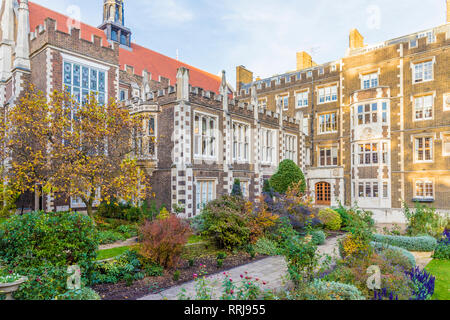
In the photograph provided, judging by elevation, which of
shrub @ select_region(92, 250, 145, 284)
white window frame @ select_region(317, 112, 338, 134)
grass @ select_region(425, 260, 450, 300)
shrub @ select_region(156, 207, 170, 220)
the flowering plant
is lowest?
grass @ select_region(425, 260, 450, 300)

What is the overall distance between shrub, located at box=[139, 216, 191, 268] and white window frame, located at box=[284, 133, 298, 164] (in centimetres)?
1810

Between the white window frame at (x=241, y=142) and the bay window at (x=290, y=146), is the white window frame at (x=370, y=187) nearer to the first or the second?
the bay window at (x=290, y=146)

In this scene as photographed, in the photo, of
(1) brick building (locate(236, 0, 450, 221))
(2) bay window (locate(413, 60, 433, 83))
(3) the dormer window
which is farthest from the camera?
(3) the dormer window

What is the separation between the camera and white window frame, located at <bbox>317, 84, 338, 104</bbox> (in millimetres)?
29236

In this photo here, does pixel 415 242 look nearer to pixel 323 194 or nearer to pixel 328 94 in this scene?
pixel 323 194

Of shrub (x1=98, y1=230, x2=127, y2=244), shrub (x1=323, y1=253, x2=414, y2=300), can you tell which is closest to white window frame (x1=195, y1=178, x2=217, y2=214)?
shrub (x1=98, y1=230, x2=127, y2=244)

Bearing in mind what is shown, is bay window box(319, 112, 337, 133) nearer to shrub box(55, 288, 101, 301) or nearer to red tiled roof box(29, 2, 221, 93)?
red tiled roof box(29, 2, 221, 93)

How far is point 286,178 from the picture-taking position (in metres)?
20.1

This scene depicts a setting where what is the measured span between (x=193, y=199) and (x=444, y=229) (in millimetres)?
12237

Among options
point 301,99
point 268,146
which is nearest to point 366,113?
point 301,99

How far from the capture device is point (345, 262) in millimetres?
7688

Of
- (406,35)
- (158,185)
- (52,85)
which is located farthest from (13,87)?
(406,35)

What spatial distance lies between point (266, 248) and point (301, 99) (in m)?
23.9
